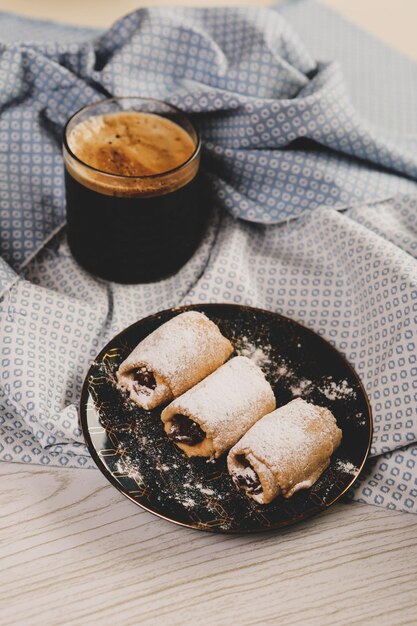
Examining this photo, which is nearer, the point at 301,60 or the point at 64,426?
the point at 64,426

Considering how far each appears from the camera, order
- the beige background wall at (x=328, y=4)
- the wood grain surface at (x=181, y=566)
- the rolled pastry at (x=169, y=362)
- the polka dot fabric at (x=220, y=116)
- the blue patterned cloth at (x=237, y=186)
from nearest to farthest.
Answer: the wood grain surface at (x=181, y=566), the rolled pastry at (x=169, y=362), the blue patterned cloth at (x=237, y=186), the polka dot fabric at (x=220, y=116), the beige background wall at (x=328, y=4)

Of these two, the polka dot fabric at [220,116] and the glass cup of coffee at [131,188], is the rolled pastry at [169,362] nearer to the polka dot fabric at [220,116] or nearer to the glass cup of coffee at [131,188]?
the glass cup of coffee at [131,188]

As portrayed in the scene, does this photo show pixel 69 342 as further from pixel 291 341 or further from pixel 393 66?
pixel 393 66

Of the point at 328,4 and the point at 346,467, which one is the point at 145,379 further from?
the point at 328,4

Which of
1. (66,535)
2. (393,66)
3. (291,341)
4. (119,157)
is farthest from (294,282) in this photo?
(393,66)

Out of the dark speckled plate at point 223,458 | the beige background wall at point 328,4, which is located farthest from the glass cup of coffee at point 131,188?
the beige background wall at point 328,4

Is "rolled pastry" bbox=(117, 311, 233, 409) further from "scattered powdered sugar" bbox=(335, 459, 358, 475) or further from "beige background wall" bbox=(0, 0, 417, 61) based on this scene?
"beige background wall" bbox=(0, 0, 417, 61)
